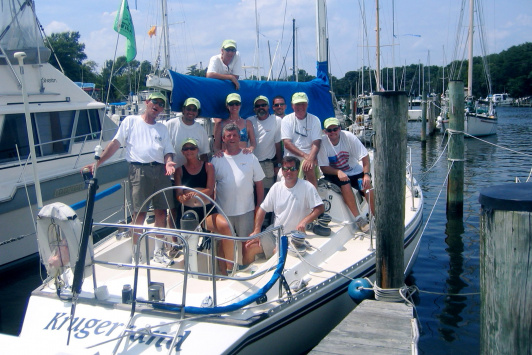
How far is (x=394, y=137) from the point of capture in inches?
177

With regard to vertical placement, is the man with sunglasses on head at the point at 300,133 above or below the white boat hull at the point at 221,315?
above

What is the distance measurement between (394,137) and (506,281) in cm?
206

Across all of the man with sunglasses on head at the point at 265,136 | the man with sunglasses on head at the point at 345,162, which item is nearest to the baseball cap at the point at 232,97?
the man with sunglasses on head at the point at 265,136

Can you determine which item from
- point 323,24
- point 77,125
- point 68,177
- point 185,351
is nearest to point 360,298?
point 185,351

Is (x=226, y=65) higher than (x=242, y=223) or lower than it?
higher

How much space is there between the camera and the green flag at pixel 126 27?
834 centimetres

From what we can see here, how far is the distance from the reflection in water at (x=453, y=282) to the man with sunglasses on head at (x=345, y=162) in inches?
64.1

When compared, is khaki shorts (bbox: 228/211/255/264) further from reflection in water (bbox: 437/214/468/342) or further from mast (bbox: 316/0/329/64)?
mast (bbox: 316/0/329/64)

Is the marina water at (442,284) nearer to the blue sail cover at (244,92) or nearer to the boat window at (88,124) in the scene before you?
the boat window at (88,124)

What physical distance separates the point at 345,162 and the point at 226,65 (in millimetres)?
2160

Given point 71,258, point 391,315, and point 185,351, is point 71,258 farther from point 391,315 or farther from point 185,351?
point 391,315

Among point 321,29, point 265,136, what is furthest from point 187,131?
point 321,29

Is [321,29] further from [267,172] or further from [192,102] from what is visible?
[192,102]

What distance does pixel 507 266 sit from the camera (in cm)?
265
